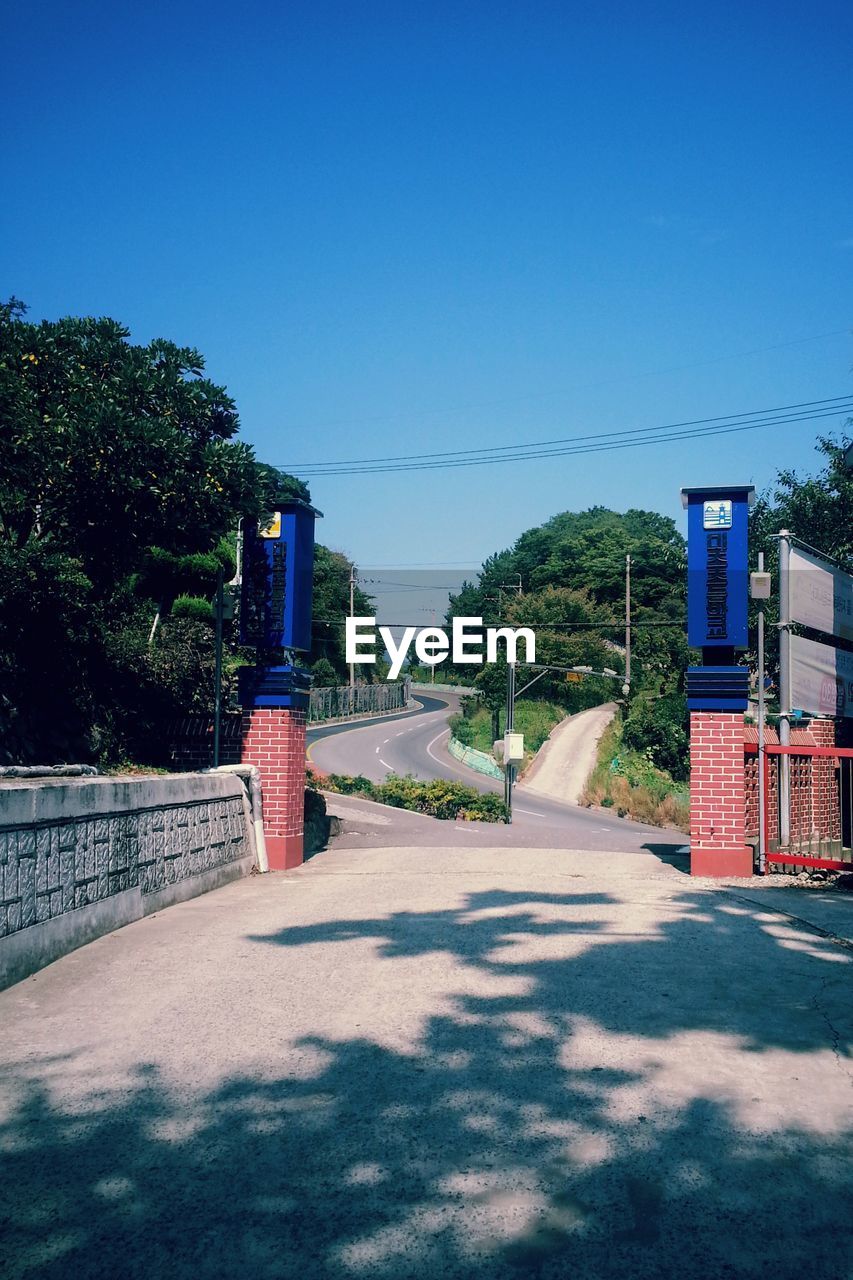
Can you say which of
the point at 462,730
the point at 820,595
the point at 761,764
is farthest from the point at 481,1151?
the point at 462,730

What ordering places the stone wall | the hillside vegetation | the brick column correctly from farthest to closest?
the hillside vegetation < the brick column < the stone wall

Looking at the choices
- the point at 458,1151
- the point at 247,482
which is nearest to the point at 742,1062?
the point at 458,1151

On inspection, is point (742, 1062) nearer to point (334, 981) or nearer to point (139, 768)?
point (334, 981)

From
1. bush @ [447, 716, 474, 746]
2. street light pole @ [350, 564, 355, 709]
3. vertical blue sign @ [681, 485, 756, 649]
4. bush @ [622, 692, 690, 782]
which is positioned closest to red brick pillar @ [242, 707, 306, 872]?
vertical blue sign @ [681, 485, 756, 649]

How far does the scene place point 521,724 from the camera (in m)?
64.9

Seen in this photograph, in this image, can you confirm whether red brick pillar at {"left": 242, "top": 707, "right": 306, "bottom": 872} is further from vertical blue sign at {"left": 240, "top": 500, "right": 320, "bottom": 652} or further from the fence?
the fence

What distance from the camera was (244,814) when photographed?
12.3 m

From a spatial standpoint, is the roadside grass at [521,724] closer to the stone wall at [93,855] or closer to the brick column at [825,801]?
the brick column at [825,801]

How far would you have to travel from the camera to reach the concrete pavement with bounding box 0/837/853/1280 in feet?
11.0

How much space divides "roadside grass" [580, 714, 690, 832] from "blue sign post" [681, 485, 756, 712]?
21759 millimetres

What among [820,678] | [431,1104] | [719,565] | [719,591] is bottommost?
[431,1104]

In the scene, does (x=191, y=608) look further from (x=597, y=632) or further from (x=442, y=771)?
(x=597, y=632)

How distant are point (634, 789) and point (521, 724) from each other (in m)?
23.6

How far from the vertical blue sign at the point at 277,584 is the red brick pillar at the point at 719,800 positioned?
511 centimetres
